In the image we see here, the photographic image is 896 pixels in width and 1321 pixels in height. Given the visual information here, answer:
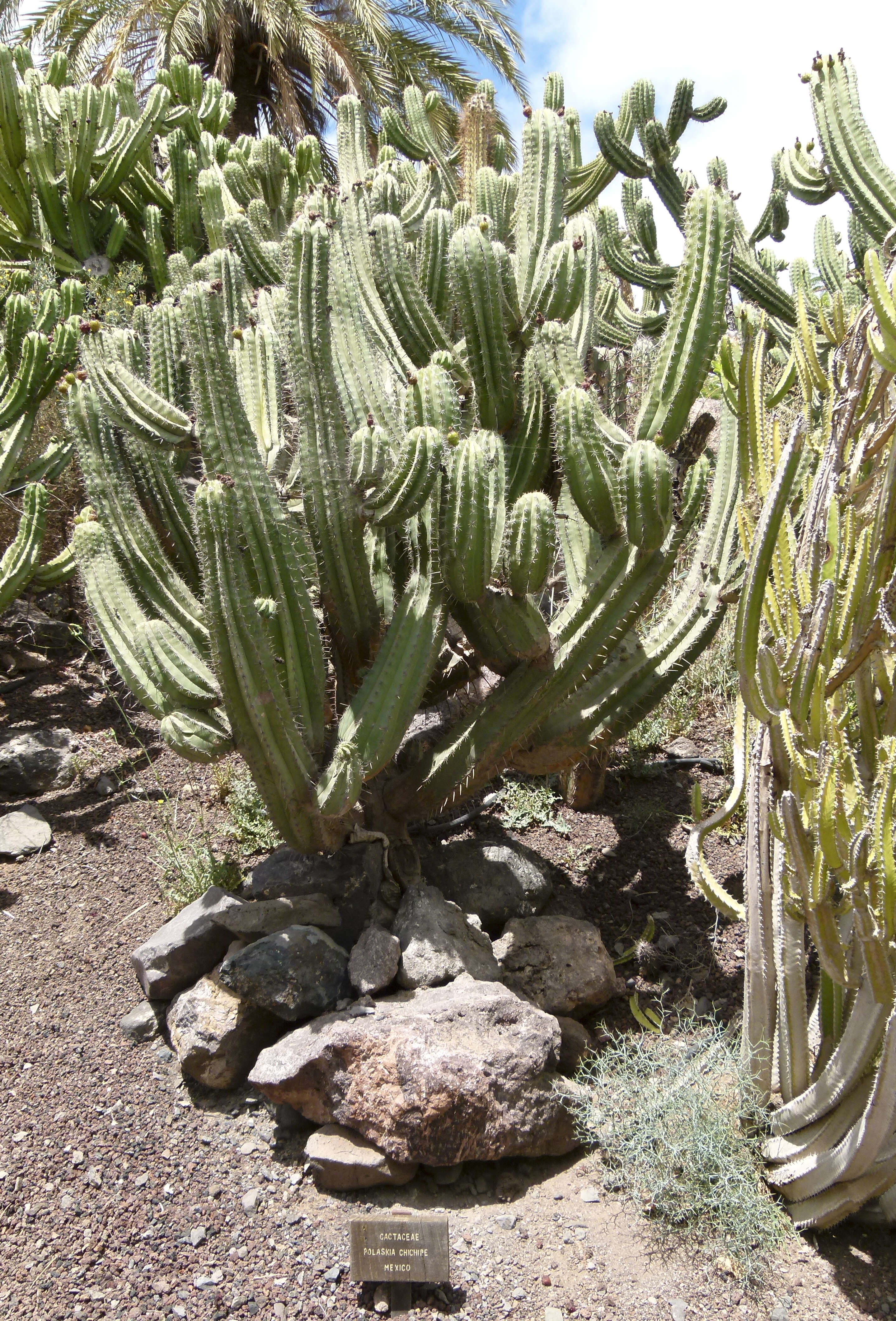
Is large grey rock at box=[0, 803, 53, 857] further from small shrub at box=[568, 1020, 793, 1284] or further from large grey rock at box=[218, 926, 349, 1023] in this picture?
small shrub at box=[568, 1020, 793, 1284]

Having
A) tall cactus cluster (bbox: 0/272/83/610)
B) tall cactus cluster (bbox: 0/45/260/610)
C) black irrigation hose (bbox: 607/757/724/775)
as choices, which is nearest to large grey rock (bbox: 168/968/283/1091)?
black irrigation hose (bbox: 607/757/724/775)

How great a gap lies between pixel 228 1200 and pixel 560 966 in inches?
50.7

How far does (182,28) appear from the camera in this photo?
36.7ft

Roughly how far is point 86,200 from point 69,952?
21.8ft

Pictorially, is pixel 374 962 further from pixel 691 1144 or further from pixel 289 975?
pixel 691 1144

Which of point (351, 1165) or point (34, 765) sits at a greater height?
point (351, 1165)

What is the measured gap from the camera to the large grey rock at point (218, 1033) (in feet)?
10.2

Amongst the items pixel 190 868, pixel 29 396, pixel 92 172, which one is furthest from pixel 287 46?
pixel 190 868

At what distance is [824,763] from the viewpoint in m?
2.45

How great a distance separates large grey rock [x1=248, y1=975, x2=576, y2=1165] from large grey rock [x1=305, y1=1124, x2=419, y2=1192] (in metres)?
0.05

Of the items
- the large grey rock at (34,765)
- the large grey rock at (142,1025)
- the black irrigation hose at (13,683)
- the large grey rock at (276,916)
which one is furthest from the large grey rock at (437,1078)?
the black irrigation hose at (13,683)

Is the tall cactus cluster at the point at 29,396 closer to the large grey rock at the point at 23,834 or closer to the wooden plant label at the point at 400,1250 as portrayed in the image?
the large grey rock at the point at 23,834

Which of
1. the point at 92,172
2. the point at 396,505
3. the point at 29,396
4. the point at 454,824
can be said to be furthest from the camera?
the point at 92,172

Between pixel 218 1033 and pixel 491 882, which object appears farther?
pixel 491 882
